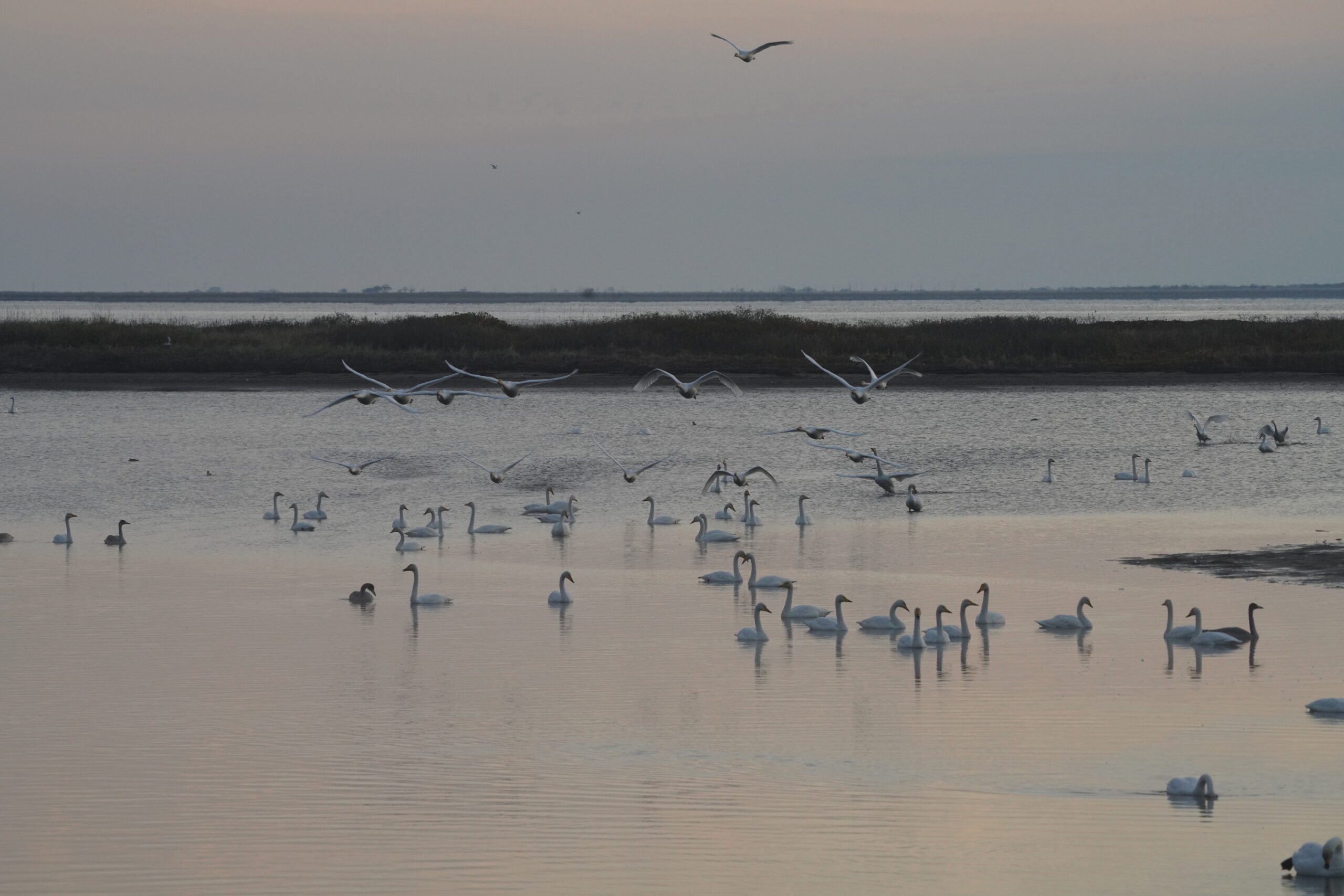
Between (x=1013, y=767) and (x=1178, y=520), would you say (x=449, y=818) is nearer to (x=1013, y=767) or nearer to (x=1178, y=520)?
(x=1013, y=767)

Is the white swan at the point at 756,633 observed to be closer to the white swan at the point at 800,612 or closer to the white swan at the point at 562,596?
the white swan at the point at 800,612

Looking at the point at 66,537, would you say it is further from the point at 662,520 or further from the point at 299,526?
the point at 662,520

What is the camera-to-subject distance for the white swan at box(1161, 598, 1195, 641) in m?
15.5

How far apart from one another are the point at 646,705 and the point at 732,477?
1599 cm

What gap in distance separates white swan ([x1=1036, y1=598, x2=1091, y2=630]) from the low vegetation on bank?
35.7 meters

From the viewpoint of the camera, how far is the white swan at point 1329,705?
1259 centimetres

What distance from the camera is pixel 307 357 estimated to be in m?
54.9

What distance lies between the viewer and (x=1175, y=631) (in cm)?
1566

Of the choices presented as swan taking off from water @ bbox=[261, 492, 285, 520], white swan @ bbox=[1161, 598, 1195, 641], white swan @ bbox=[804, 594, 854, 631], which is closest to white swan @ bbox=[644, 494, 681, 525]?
swan taking off from water @ bbox=[261, 492, 285, 520]

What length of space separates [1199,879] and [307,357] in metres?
48.2

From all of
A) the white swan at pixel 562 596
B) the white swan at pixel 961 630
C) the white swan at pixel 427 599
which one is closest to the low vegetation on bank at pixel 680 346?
the white swan at pixel 427 599

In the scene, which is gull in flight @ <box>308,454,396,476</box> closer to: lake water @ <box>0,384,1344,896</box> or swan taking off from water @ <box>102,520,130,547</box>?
lake water @ <box>0,384,1344,896</box>

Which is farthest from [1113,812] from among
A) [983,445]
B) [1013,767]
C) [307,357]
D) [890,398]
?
[307,357]

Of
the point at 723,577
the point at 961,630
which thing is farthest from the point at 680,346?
the point at 961,630
